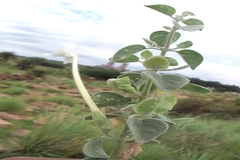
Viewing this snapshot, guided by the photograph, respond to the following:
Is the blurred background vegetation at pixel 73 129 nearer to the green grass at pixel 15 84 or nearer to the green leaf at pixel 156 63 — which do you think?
the green grass at pixel 15 84

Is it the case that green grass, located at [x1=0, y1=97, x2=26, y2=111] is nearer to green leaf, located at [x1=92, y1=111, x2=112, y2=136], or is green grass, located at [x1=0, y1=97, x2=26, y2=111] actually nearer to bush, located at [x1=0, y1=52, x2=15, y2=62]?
green leaf, located at [x1=92, y1=111, x2=112, y2=136]

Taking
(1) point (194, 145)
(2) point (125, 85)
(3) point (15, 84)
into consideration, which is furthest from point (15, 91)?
(2) point (125, 85)

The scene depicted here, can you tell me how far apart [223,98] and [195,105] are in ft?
1.95

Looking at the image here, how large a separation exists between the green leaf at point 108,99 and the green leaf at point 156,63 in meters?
0.08

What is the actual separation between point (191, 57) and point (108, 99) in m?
0.15

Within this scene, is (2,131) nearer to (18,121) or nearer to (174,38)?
(18,121)

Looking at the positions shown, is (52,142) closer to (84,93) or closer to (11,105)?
(11,105)

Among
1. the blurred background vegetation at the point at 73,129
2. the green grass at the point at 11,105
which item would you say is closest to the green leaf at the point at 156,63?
the blurred background vegetation at the point at 73,129

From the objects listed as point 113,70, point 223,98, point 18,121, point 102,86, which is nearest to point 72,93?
point 102,86

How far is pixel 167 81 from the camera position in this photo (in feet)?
1.40

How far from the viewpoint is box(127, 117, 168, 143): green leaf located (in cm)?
41

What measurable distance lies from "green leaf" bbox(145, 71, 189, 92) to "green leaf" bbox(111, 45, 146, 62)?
0.20 feet

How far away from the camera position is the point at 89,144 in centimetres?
52

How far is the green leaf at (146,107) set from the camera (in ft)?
1.44
